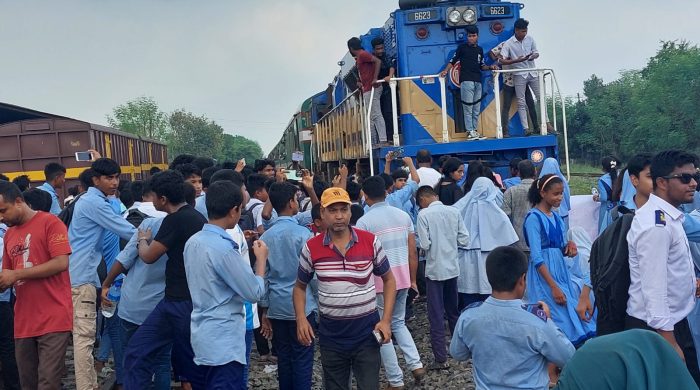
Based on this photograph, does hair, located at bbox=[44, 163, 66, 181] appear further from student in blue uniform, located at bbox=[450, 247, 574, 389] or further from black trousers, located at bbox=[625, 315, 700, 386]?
black trousers, located at bbox=[625, 315, 700, 386]

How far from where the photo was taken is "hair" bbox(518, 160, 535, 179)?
845cm

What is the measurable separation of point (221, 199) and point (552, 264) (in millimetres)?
2668

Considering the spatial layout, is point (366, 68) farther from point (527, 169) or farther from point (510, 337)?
point (510, 337)

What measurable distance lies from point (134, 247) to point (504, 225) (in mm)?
3890

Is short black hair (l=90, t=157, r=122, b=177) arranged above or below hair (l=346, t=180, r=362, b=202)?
above

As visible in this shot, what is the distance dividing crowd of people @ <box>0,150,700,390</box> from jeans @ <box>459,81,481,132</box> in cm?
364

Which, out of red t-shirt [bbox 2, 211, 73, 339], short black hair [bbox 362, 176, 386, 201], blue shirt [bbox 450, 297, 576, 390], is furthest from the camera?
short black hair [bbox 362, 176, 386, 201]

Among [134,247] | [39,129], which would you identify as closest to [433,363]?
[134,247]

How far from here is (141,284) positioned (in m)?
5.55

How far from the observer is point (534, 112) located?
38.7 ft

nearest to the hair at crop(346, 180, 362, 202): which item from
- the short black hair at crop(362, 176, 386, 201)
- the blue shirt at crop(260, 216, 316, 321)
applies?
the short black hair at crop(362, 176, 386, 201)

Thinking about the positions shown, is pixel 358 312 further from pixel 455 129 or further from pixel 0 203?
pixel 455 129

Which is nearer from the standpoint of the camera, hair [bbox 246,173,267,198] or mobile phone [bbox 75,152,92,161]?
hair [bbox 246,173,267,198]

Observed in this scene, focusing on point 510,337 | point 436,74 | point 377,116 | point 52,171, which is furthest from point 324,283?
point 436,74
